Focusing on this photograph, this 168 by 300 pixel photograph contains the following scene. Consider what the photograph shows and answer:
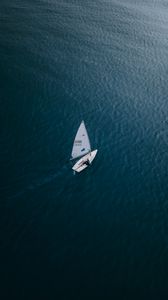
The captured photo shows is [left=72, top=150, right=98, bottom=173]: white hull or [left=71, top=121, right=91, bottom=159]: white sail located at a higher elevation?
[left=71, top=121, right=91, bottom=159]: white sail

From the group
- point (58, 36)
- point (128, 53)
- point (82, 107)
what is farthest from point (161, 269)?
point (58, 36)

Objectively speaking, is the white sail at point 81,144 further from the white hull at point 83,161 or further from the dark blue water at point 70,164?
the dark blue water at point 70,164

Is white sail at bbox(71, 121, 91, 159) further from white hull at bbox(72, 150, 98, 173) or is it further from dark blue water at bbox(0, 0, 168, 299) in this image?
dark blue water at bbox(0, 0, 168, 299)

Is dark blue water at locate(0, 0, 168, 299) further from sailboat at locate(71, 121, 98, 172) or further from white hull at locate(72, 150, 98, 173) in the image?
sailboat at locate(71, 121, 98, 172)

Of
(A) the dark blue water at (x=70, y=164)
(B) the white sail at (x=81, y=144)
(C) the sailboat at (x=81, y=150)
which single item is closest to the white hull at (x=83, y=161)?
(C) the sailboat at (x=81, y=150)

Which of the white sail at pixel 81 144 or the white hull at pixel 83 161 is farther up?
the white sail at pixel 81 144

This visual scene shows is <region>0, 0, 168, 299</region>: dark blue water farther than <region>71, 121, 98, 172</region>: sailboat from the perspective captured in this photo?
No

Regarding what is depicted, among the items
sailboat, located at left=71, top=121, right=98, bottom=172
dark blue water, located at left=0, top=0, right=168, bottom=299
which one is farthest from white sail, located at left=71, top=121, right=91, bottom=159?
dark blue water, located at left=0, top=0, right=168, bottom=299

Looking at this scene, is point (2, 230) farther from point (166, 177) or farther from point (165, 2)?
point (165, 2)
